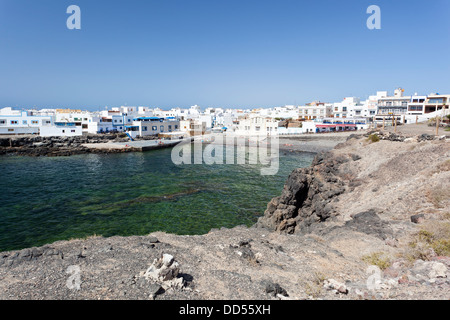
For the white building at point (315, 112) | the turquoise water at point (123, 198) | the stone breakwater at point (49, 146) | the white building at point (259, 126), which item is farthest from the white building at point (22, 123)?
the white building at point (315, 112)

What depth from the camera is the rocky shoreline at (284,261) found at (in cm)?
668

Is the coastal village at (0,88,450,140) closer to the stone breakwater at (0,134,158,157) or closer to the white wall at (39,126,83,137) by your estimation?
the white wall at (39,126,83,137)

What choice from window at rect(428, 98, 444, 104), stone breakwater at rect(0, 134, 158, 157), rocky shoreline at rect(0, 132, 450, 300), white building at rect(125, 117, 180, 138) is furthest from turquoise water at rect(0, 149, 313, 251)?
window at rect(428, 98, 444, 104)

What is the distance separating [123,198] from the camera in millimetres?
24172

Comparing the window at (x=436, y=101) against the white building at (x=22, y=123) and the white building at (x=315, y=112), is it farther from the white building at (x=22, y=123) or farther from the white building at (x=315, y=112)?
the white building at (x=22, y=123)

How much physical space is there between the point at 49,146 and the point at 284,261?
199 ft

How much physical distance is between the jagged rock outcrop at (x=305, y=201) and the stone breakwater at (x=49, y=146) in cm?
4366

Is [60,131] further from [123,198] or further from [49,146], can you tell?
[123,198]

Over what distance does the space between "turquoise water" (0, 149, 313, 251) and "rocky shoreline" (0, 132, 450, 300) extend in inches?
247

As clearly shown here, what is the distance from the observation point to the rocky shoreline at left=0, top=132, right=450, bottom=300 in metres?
6.68

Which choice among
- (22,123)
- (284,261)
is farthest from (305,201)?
(22,123)

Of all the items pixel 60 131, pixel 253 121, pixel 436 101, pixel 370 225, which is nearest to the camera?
pixel 370 225

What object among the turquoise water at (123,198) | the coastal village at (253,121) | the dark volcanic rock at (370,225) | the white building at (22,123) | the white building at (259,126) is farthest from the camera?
the white building at (259,126)

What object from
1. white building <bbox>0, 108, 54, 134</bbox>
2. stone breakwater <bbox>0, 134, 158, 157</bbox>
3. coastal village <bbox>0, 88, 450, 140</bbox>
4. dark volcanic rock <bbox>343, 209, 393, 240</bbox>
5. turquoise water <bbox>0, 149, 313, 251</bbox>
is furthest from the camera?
coastal village <bbox>0, 88, 450, 140</bbox>
